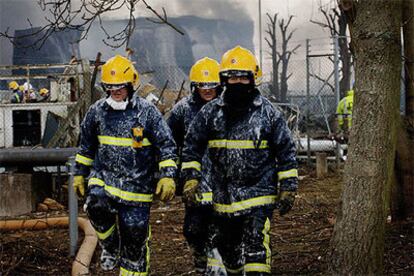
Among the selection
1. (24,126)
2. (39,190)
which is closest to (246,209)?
(39,190)

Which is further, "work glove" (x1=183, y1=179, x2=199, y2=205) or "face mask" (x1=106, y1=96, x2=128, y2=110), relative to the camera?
"face mask" (x1=106, y1=96, x2=128, y2=110)

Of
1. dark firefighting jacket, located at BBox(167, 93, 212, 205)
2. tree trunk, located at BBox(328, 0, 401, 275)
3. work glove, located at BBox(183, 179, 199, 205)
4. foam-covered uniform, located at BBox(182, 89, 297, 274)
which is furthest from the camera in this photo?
dark firefighting jacket, located at BBox(167, 93, 212, 205)

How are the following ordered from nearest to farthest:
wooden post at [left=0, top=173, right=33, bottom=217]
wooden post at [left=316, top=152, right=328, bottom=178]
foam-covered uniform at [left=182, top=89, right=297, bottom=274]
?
foam-covered uniform at [left=182, top=89, right=297, bottom=274] → wooden post at [left=0, top=173, right=33, bottom=217] → wooden post at [left=316, top=152, right=328, bottom=178]

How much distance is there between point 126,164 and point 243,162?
1.05m

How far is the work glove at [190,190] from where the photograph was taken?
493cm

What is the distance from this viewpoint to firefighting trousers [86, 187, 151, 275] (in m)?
5.14

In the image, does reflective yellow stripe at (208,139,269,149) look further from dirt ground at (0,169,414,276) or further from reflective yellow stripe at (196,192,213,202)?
dirt ground at (0,169,414,276)

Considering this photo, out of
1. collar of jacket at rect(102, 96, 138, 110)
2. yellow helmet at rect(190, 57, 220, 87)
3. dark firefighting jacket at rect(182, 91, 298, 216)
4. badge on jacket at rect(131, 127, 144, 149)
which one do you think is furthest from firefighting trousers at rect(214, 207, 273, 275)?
yellow helmet at rect(190, 57, 220, 87)

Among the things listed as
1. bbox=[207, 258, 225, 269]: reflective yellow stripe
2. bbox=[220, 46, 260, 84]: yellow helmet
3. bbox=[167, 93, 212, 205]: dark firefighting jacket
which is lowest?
bbox=[207, 258, 225, 269]: reflective yellow stripe

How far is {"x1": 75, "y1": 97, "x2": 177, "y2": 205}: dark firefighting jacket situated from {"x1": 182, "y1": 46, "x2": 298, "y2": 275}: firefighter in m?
0.35

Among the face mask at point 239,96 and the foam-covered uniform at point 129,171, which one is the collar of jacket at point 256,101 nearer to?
the face mask at point 239,96

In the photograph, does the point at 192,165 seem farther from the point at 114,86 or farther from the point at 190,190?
the point at 114,86

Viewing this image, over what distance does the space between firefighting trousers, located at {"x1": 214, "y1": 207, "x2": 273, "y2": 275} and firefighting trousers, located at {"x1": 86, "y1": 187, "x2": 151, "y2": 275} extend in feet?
2.15

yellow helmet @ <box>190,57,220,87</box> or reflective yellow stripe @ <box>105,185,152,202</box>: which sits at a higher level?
yellow helmet @ <box>190,57,220,87</box>
